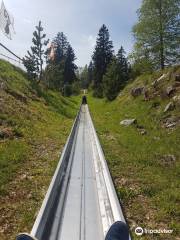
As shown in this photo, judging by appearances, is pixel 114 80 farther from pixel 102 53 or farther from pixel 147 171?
pixel 147 171

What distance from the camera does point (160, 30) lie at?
31516 mm

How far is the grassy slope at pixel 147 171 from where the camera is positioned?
7.61 metres

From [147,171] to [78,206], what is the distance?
3845 millimetres

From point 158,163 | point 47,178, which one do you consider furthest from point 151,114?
point 47,178

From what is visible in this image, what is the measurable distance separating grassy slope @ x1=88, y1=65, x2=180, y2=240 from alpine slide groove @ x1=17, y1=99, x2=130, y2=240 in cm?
50

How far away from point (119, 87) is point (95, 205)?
1509 inches

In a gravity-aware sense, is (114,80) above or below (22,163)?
above

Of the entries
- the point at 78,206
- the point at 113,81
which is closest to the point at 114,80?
the point at 113,81

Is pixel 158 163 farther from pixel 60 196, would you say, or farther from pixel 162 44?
pixel 162 44

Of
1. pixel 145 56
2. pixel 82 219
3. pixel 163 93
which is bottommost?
pixel 82 219

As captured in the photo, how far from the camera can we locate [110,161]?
1243 cm

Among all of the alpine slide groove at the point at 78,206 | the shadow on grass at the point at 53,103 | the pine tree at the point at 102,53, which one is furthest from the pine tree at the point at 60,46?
the alpine slide groove at the point at 78,206

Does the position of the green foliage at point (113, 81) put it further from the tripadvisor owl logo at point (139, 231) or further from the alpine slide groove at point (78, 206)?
the tripadvisor owl logo at point (139, 231)

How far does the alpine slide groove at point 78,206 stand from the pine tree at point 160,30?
22935 millimetres
